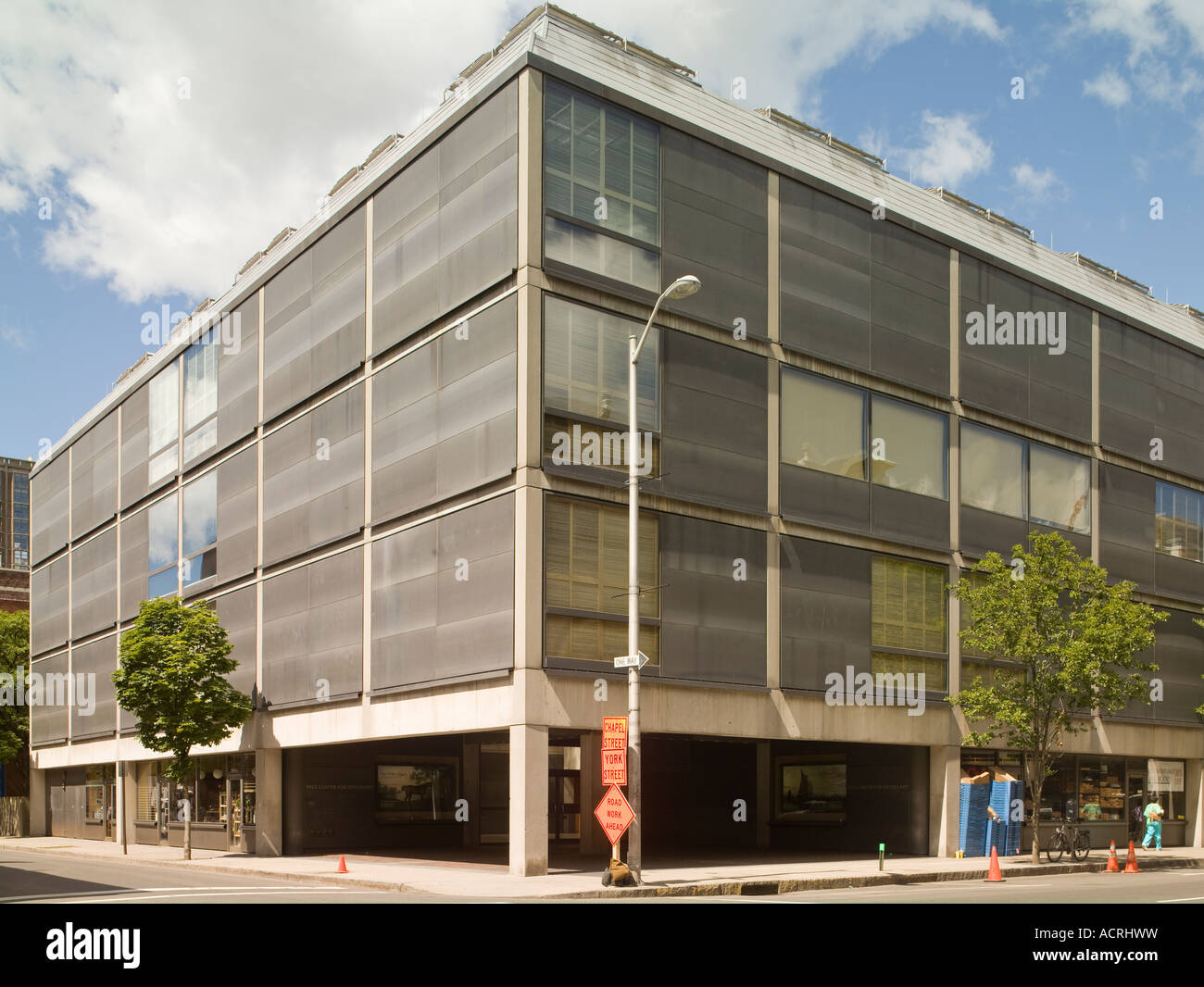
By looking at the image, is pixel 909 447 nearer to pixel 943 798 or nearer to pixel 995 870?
pixel 943 798

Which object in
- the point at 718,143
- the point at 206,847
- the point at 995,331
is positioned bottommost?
the point at 206,847

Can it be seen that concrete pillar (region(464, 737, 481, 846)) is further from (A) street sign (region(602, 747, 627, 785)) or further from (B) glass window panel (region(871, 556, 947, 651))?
(A) street sign (region(602, 747, 627, 785))

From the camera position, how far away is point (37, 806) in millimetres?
60406

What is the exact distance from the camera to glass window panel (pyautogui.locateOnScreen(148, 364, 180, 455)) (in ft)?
152

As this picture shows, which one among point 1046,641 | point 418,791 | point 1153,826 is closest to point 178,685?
point 418,791

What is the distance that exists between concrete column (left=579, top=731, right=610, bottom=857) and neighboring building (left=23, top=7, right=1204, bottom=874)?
0.52 feet

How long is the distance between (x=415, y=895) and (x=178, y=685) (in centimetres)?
1658

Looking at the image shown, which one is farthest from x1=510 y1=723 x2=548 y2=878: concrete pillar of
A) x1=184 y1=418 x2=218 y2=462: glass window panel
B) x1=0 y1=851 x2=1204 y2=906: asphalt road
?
x1=184 y1=418 x2=218 y2=462: glass window panel

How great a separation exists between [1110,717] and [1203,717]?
5.16m

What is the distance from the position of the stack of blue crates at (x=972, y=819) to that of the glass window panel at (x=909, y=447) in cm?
803

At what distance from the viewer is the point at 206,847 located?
136 ft

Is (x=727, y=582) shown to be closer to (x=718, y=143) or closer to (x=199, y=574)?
(x=718, y=143)
